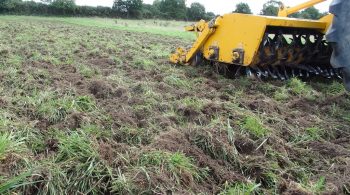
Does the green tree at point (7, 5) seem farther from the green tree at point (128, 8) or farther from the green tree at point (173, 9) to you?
the green tree at point (173, 9)

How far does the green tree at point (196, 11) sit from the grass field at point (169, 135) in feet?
140

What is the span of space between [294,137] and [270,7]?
25.6m

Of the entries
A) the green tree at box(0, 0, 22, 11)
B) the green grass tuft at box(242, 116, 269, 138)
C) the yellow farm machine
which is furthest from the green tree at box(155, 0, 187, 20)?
the green grass tuft at box(242, 116, 269, 138)

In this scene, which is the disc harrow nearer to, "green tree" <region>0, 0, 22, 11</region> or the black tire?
the black tire

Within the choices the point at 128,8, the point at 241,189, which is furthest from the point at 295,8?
the point at 128,8

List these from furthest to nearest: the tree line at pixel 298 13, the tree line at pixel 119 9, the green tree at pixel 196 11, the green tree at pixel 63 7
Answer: the green tree at pixel 196 11, the green tree at pixel 63 7, the tree line at pixel 119 9, the tree line at pixel 298 13

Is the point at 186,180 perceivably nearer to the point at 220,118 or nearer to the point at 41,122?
the point at 220,118

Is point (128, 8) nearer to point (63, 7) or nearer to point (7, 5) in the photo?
point (63, 7)

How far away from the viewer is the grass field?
2.80 metres

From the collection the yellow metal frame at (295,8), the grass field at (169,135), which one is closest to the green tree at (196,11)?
the yellow metal frame at (295,8)

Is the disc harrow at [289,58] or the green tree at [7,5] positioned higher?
the disc harrow at [289,58]

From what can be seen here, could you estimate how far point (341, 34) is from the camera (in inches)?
161

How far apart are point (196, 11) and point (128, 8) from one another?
9.56m

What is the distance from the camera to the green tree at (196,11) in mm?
47781
